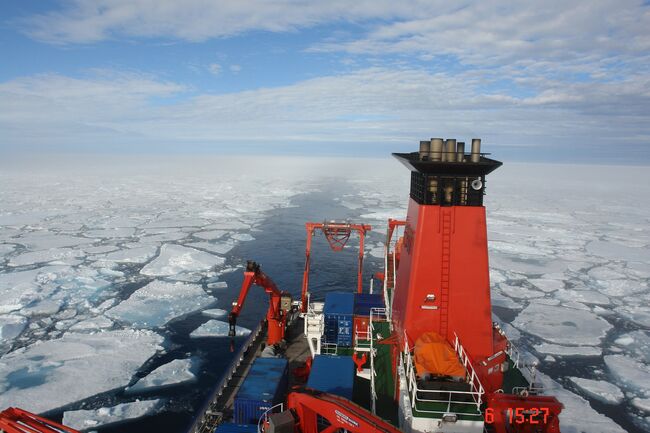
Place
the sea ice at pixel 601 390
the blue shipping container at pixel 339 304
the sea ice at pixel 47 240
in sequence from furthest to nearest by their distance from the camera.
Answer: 1. the sea ice at pixel 47 240
2. the sea ice at pixel 601 390
3. the blue shipping container at pixel 339 304

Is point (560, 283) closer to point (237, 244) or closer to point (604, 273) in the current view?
point (604, 273)

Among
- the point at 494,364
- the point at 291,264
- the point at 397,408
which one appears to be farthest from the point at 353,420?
the point at 291,264

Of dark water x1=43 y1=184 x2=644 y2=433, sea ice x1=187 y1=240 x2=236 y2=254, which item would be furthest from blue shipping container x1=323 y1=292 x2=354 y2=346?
sea ice x1=187 y1=240 x2=236 y2=254

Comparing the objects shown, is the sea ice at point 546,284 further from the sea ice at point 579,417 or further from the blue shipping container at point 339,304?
the blue shipping container at point 339,304

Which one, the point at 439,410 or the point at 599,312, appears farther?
the point at 599,312

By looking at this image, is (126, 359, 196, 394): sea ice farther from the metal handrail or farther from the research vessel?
the research vessel

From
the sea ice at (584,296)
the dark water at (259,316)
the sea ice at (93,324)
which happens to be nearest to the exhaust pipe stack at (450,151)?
the dark water at (259,316)
